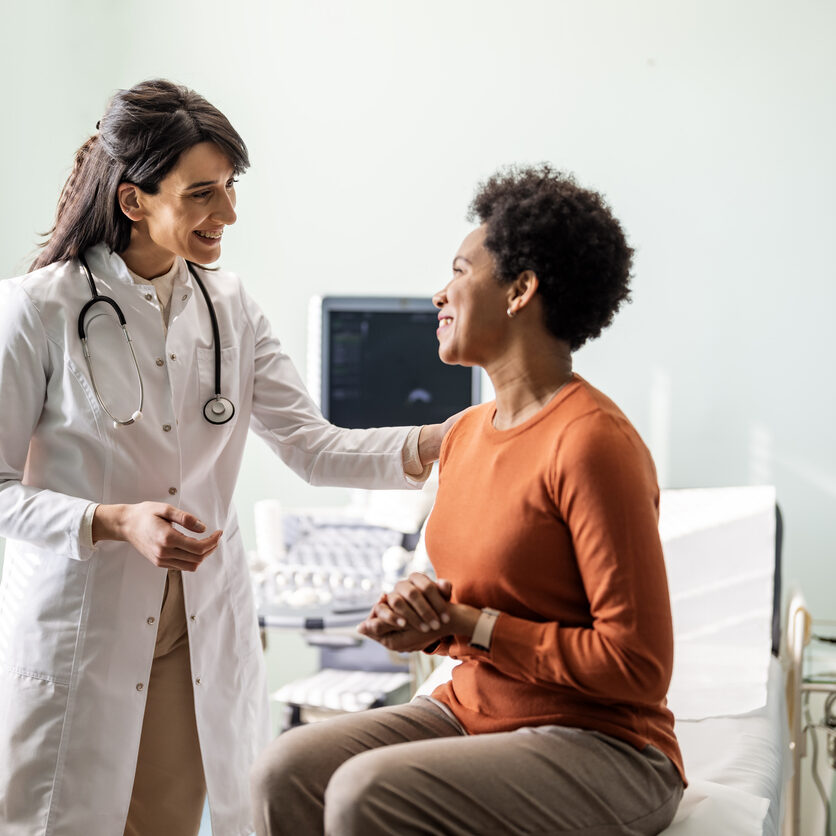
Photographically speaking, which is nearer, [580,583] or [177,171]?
[580,583]

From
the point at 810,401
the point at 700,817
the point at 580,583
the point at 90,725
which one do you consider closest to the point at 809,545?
the point at 810,401

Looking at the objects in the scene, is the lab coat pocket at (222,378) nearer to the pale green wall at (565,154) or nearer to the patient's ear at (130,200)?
the patient's ear at (130,200)

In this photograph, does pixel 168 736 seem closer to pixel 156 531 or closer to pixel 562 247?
pixel 156 531

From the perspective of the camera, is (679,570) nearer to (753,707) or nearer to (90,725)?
(753,707)

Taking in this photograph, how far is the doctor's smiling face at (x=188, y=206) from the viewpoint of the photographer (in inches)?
57.5

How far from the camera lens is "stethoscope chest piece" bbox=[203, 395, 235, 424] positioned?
1535 millimetres

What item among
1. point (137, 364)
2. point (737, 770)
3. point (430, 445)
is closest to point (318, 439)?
point (430, 445)

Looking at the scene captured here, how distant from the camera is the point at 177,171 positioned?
1.46 meters

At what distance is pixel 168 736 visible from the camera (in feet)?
4.99

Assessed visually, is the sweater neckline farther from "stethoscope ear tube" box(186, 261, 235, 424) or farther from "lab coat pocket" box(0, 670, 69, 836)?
"lab coat pocket" box(0, 670, 69, 836)

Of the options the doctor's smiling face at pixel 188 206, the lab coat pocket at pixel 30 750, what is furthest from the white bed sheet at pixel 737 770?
the doctor's smiling face at pixel 188 206

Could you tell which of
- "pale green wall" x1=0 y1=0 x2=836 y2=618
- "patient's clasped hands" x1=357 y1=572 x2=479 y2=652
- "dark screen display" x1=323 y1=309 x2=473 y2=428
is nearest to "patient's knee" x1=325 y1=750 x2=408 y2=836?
"patient's clasped hands" x1=357 y1=572 x2=479 y2=652

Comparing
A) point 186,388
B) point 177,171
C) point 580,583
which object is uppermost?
point 177,171

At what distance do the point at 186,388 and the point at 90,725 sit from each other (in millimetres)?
507
